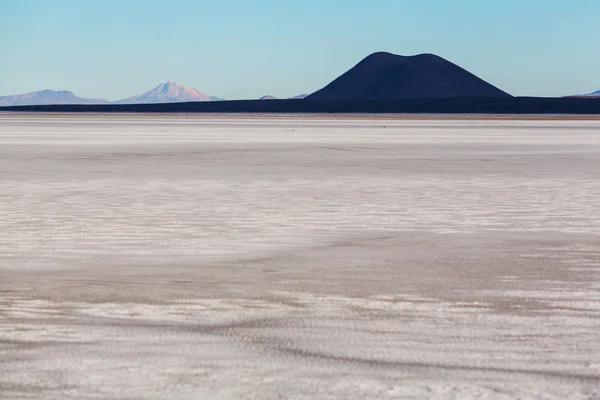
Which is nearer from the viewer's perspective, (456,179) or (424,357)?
(424,357)

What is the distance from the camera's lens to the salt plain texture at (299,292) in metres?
6.00

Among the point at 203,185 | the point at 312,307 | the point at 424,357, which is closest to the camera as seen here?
the point at 424,357

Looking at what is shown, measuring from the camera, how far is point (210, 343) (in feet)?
22.3

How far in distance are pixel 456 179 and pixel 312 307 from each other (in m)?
14.3

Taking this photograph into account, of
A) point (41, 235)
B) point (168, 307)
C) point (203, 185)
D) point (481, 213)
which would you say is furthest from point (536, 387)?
point (203, 185)

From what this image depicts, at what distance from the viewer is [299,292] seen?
8.75 meters

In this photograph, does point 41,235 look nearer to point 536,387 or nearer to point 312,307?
point 312,307

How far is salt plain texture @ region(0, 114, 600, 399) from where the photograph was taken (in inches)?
236

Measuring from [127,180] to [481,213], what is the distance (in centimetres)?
845

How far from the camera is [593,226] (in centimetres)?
1351

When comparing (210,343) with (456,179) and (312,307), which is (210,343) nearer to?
(312,307)

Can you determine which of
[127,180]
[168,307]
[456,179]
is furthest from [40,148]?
[168,307]

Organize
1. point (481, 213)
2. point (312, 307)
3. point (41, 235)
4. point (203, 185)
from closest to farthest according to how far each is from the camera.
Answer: point (312, 307) → point (41, 235) → point (481, 213) → point (203, 185)

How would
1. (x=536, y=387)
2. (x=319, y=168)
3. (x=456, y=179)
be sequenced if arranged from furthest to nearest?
(x=319, y=168) < (x=456, y=179) < (x=536, y=387)
